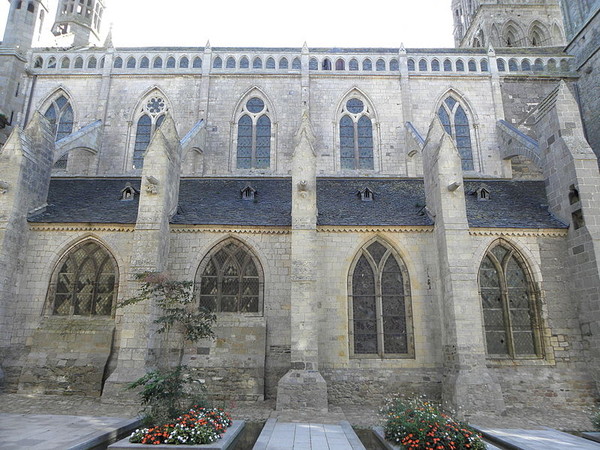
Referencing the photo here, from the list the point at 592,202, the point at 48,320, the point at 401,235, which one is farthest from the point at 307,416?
the point at 592,202

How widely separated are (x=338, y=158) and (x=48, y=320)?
14591 millimetres

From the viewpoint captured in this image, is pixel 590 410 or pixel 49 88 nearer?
pixel 590 410

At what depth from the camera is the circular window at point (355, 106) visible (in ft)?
74.7

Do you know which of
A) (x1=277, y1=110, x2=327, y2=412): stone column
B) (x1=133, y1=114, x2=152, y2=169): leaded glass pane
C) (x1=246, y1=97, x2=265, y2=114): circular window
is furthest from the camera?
(x1=246, y1=97, x2=265, y2=114): circular window

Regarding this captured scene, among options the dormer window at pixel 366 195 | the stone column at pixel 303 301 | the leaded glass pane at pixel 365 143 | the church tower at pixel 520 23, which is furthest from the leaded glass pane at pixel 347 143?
Answer: the church tower at pixel 520 23

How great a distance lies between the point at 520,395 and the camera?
13453 mm

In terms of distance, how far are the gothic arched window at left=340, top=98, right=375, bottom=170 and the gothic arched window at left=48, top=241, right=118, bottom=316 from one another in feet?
40.6

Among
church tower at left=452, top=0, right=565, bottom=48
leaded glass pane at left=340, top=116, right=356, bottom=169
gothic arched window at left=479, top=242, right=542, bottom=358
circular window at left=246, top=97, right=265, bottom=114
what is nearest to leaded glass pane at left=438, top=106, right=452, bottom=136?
leaded glass pane at left=340, top=116, right=356, bottom=169

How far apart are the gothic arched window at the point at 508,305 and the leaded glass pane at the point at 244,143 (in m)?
12.5

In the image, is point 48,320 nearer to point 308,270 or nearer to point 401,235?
point 308,270

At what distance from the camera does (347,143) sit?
22141 millimetres

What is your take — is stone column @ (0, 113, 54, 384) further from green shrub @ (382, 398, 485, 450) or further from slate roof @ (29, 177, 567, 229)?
green shrub @ (382, 398, 485, 450)

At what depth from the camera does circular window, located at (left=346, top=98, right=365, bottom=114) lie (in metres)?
22.8

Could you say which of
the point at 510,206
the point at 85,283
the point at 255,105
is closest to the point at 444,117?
the point at 510,206
